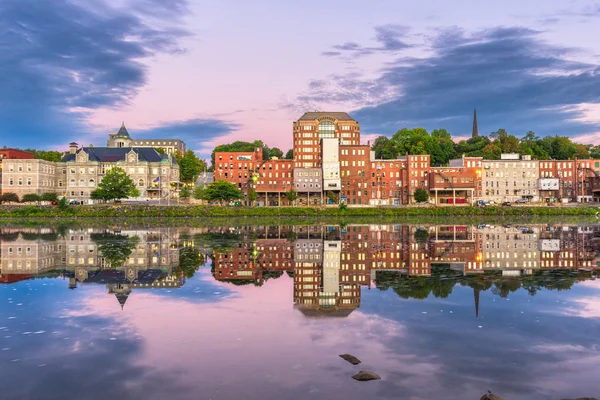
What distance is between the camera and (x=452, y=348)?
48.1 ft

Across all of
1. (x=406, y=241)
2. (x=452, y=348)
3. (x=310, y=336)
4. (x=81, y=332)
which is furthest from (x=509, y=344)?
(x=406, y=241)

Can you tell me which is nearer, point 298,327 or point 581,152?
point 298,327

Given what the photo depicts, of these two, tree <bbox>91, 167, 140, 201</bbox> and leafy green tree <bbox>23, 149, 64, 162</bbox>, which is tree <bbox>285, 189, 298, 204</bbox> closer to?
tree <bbox>91, 167, 140, 201</bbox>


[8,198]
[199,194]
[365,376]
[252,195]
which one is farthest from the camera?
[252,195]

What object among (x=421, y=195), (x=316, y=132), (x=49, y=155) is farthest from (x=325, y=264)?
(x=49, y=155)

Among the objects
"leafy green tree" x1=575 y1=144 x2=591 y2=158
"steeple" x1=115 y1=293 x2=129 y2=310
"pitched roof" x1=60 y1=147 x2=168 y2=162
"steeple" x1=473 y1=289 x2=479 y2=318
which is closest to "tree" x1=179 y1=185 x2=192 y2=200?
"pitched roof" x1=60 y1=147 x2=168 y2=162

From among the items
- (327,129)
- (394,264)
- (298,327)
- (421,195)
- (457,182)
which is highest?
(327,129)

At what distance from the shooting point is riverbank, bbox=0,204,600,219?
9456 cm

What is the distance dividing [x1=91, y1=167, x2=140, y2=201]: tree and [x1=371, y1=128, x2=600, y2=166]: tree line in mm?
70311

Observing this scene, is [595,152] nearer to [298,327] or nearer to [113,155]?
[113,155]

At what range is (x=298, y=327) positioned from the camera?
1728 cm

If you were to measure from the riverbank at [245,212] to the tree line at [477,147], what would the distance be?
3838 cm

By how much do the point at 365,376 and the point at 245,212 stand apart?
8434 cm

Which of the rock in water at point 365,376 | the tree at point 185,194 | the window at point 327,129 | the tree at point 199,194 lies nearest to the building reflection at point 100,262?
the rock in water at point 365,376
